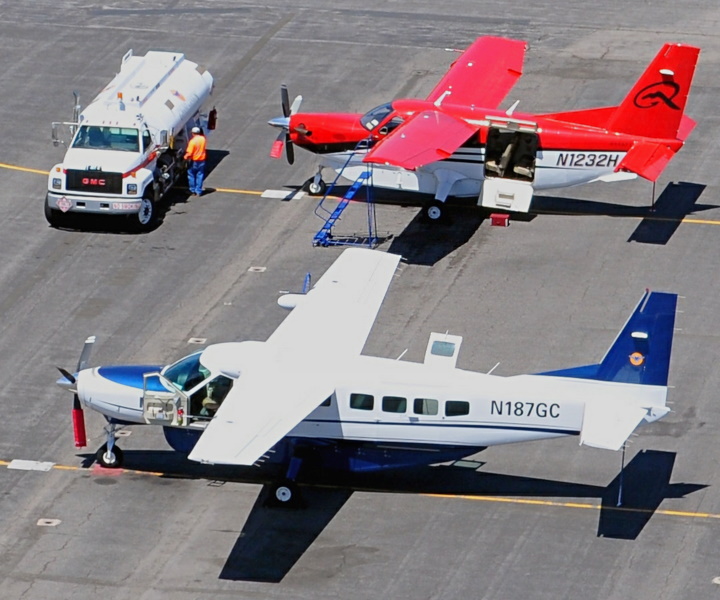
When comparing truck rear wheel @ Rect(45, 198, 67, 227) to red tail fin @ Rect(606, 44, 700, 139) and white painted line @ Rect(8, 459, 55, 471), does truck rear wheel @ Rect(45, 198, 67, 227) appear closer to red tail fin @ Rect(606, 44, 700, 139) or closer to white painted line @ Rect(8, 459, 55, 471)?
white painted line @ Rect(8, 459, 55, 471)

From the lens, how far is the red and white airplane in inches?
1323

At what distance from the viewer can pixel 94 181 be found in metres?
34.0

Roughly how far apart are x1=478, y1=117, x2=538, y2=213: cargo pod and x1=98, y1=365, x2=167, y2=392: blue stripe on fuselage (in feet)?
36.5

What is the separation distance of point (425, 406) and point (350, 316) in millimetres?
2395

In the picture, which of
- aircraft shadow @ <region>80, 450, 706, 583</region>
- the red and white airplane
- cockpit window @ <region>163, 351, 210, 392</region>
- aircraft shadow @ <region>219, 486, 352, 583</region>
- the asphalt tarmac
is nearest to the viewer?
aircraft shadow @ <region>219, 486, 352, 583</region>

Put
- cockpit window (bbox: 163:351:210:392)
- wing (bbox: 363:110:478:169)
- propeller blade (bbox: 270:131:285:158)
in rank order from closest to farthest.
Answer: cockpit window (bbox: 163:351:210:392)
wing (bbox: 363:110:478:169)
propeller blade (bbox: 270:131:285:158)

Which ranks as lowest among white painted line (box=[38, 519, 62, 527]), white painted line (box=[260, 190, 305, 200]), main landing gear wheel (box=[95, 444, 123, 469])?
white painted line (box=[260, 190, 305, 200])

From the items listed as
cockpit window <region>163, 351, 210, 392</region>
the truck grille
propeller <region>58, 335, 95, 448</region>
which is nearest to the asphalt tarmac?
propeller <region>58, 335, 95, 448</region>

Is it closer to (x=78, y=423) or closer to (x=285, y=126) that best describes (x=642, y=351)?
(x=78, y=423)

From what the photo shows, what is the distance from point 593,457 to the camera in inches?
1043

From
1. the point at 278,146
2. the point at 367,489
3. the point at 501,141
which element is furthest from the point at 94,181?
the point at 367,489

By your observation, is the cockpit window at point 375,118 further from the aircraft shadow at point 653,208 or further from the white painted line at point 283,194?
the aircraft shadow at point 653,208

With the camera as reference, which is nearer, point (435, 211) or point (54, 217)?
point (435, 211)

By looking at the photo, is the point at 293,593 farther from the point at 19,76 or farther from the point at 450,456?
the point at 19,76
